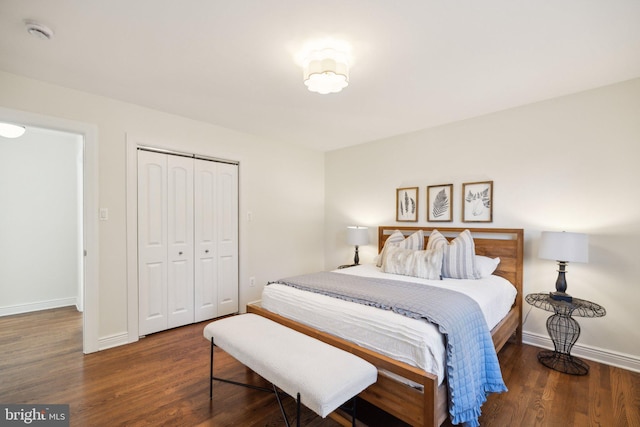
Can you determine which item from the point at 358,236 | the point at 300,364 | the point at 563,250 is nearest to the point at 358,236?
the point at 358,236

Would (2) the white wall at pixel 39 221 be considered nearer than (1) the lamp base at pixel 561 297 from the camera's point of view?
No

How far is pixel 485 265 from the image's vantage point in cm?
279

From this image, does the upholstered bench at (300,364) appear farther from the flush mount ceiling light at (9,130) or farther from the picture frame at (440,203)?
the flush mount ceiling light at (9,130)

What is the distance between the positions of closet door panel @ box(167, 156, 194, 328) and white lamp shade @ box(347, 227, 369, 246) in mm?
2067

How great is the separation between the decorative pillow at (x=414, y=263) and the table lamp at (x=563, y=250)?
84 cm

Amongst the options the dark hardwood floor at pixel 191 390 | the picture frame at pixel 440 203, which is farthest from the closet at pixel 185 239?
the picture frame at pixel 440 203

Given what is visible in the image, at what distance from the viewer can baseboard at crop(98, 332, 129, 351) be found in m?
2.64

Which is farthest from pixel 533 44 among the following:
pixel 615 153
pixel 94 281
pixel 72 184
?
pixel 72 184

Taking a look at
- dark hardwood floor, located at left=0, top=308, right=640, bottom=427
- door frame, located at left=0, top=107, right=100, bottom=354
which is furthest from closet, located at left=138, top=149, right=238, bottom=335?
dark hardwood floor, located at left=0, top=308, right=640, bottom=427

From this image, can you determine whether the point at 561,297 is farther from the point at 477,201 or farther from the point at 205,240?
the point at 205,240

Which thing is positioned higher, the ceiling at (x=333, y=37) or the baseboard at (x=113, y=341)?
the ceiling at (x=333, y=37)

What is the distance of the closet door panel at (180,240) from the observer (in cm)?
313

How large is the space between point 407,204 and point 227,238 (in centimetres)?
240

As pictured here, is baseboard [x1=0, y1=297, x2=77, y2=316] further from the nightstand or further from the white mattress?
the nightstand
